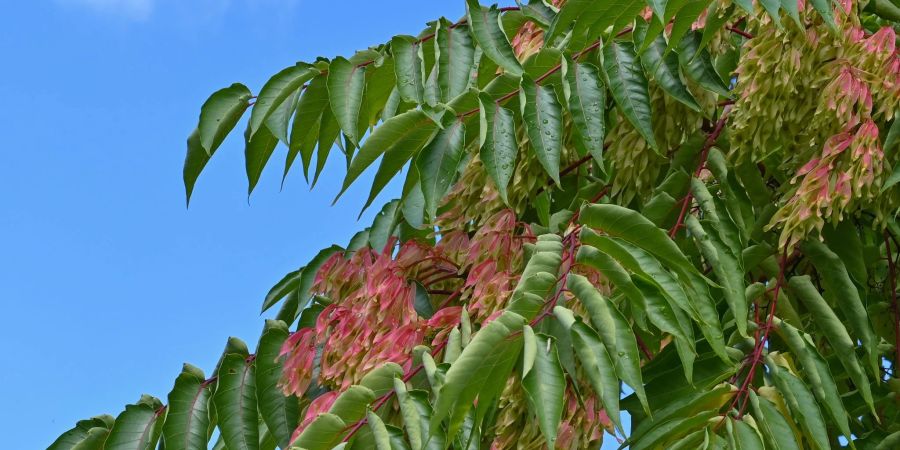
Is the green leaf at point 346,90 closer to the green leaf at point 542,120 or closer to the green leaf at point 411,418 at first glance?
the green leaf at point 542,120

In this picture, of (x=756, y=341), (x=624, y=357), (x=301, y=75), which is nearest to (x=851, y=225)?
(x=756, y=341)

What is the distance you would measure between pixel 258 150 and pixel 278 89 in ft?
0.47

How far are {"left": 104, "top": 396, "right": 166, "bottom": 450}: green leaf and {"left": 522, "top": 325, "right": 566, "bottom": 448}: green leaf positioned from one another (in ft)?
3.14

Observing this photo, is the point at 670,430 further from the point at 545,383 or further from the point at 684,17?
the point at 684,17

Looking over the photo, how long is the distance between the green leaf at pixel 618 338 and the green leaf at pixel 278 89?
36.8 inches

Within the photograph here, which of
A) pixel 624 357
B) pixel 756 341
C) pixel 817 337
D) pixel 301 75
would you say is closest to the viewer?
pixel 624 357

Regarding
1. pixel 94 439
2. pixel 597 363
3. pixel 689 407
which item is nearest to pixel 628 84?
pixel 689 407

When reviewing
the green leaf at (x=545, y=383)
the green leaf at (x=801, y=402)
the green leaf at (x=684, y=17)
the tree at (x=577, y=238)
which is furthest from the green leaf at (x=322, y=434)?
the green leaf at (x=684, y=17)

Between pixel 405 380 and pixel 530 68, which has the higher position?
pixel 530 68

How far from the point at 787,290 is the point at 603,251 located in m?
0.62

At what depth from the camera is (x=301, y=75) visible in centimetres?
242

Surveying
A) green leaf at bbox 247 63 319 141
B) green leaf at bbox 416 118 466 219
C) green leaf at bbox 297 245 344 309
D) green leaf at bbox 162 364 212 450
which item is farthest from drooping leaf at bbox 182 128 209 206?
green leaf at bbox 416 118 466 219

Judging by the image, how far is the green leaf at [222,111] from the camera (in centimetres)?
248

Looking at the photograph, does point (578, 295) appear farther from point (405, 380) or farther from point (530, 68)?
point (530, 68)
